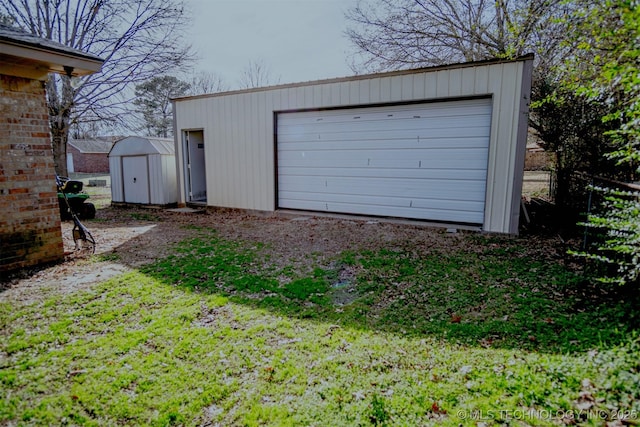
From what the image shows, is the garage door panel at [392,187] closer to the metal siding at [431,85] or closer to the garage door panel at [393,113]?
the garage door panel at [393,113]

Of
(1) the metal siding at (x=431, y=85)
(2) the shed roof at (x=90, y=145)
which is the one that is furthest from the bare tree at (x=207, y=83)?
(1) the metal siding at (x=431, y=85)

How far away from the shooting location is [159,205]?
1035 cm

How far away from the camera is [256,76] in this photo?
26656 mm

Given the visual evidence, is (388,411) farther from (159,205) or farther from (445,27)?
(445,27)

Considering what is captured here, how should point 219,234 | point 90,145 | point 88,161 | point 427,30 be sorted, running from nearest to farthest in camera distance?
point 219,234 → point 427,30 → point 88,161 → point 90,145

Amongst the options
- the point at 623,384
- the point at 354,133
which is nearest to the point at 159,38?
the point at 354,133

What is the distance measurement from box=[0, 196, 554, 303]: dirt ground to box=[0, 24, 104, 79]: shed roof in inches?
101

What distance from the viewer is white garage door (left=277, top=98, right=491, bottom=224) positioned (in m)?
6.52

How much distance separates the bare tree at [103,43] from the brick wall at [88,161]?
23378 mm

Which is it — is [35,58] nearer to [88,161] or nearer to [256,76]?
[256,76]

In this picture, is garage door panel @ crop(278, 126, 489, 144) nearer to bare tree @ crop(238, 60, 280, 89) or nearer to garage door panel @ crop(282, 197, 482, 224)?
garage door panel @ crop(282, 197, 482, 224)

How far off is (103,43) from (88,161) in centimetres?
2510

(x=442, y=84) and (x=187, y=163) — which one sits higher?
(x=442, y=84)

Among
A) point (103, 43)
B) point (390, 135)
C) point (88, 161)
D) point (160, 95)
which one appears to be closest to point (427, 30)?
point (390, 135)
